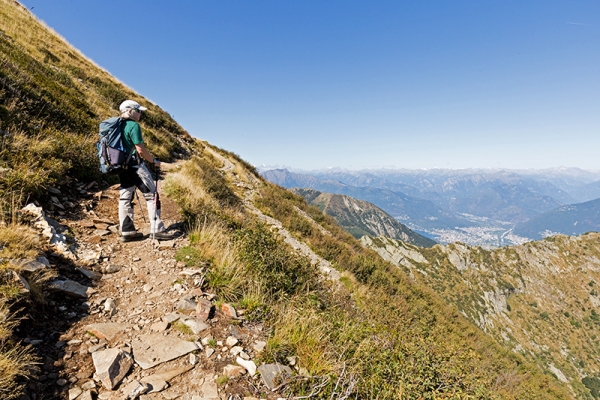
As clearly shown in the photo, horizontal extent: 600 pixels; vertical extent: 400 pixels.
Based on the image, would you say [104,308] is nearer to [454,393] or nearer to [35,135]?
[454,393]

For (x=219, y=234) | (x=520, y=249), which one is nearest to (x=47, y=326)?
(x=219, y=234)

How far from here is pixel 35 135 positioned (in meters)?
7.95

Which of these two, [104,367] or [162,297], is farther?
[162,297]

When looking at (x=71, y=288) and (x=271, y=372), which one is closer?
(x=271, y=372)

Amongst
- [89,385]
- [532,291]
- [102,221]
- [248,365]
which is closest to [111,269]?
[102,221]

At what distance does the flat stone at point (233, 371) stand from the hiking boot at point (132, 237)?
4.38 meters

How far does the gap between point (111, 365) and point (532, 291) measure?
427 feet

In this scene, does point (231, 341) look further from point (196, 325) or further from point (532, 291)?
point (532, 291)

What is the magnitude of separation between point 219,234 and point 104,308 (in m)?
2.90

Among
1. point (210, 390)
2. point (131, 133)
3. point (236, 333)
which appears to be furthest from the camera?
point (131, 133)

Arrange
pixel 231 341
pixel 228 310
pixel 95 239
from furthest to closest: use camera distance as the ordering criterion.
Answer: pixel 95 239, pixel 228 310, pixel 231 341

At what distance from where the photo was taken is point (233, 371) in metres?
3.39

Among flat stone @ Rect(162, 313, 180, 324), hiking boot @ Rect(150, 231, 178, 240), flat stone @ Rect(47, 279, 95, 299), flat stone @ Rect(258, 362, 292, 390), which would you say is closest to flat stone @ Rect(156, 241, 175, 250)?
hiking boot @ Rect(150, 231, 178, 240)

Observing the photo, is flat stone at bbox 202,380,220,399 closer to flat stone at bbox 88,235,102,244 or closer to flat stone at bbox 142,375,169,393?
flat stone at bbox 142,375,169,393
